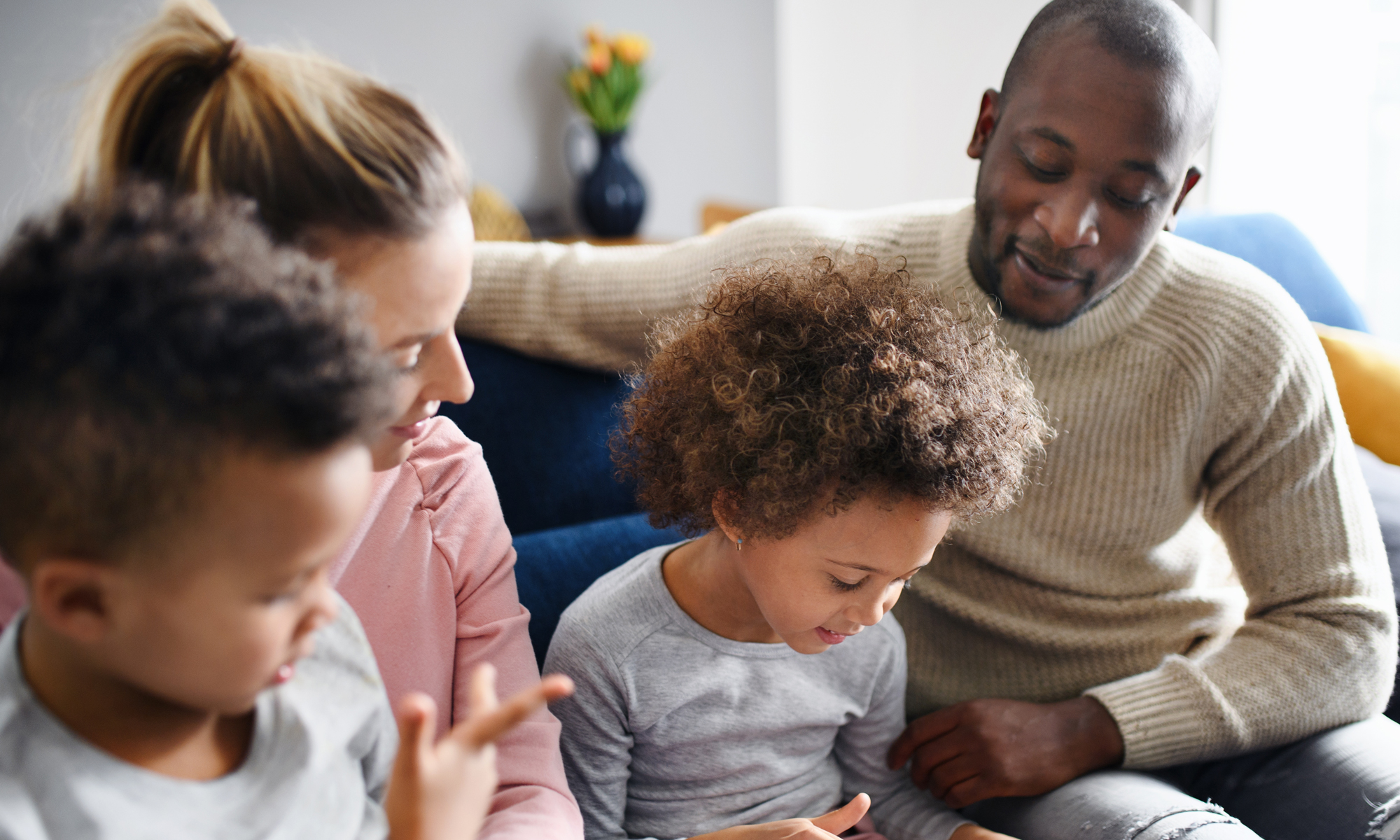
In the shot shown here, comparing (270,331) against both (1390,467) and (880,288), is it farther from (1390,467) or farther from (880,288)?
(1390,467)

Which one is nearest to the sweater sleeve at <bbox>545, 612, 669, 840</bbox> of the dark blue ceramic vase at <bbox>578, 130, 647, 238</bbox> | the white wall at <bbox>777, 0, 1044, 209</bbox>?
the dark blue ceramic vase at <bbox>578, 130, 647, 238</bbox>

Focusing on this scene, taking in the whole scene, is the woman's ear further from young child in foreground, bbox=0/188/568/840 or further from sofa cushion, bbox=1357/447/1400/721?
sofa cushion, bbox=1357/447/1400/721

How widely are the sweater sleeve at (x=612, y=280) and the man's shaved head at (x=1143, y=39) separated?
0.88 ft

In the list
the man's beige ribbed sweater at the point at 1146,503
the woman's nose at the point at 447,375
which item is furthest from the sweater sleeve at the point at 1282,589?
the woman's nose at the point at 447,375

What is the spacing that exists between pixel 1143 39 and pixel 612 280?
2.27 ft

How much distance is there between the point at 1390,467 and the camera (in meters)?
1.62

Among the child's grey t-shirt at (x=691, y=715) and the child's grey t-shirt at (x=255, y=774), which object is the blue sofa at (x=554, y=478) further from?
the child's grey t-shirt at (x=255, y=774)

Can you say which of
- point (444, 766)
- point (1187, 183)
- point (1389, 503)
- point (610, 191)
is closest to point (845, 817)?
point (444, 766)

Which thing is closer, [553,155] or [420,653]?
[420,653]

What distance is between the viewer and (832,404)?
0.92m

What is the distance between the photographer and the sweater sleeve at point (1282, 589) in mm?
1202

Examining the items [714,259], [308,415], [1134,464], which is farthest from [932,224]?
[308,415]

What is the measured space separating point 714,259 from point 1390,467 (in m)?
1.14

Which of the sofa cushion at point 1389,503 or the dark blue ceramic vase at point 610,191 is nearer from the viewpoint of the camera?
the sofa cushion at point 1389,503
